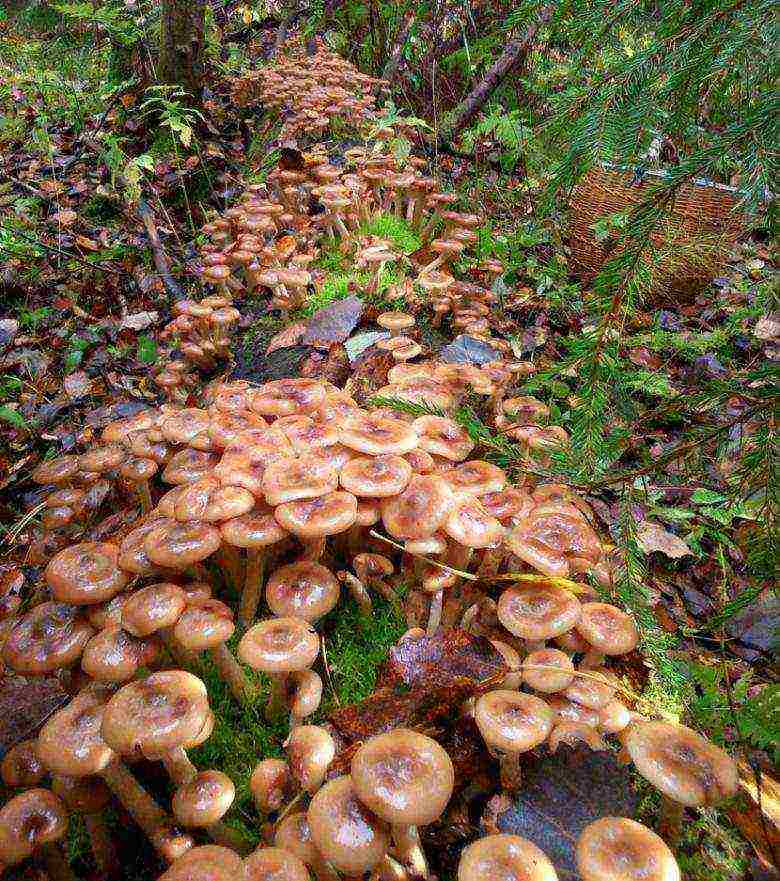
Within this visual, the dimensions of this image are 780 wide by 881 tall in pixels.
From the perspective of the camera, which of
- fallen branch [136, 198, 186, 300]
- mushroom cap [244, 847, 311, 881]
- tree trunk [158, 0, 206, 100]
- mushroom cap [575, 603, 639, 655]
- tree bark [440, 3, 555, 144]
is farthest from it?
tree bark [440, 3, 555, 144]

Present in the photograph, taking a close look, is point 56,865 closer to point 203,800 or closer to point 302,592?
point 203,800

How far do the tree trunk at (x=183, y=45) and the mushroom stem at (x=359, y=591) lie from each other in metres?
7.43

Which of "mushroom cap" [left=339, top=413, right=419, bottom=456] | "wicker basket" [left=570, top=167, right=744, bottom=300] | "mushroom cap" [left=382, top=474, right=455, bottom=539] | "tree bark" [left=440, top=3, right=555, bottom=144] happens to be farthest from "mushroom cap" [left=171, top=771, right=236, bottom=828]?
"tree bark" [left=440, top=3, right=555, bottom=144]

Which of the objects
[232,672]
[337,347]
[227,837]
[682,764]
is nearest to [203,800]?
[227,837]

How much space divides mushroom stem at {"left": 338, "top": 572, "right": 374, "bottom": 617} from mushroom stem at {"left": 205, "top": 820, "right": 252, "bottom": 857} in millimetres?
1039

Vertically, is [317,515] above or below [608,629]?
above

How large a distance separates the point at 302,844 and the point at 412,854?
0.37 m

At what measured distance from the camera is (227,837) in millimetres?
2172

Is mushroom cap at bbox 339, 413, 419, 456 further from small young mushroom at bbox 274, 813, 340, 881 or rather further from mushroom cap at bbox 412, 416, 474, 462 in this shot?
small young mushroom at bbox 274, 813, 340, 881

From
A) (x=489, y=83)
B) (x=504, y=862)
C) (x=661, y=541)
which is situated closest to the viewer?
(x=504, y=862)

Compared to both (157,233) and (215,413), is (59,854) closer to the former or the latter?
(215,413)

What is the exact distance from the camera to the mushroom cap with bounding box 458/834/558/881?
156 cm

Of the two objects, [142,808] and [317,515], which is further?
[317,515]

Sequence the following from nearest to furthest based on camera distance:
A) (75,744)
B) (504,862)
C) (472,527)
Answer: (504,862) → (75,744) → (472,527)
